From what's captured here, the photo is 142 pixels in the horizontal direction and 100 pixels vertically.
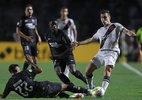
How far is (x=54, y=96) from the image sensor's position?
11086 mm

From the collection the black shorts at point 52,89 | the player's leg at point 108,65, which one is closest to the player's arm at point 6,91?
the black shorts at point 52,89

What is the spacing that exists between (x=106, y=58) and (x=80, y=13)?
23.8 m

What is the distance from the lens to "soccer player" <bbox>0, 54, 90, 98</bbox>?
10.7 metres

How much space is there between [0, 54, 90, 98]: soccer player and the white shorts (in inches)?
37.2

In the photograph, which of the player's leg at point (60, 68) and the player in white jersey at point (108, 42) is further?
the player's leg at point (60, 68)

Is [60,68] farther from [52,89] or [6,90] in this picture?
[6,90]

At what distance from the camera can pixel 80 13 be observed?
35.3 meters

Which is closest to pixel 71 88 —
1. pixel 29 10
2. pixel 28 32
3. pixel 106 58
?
pixel 106 58

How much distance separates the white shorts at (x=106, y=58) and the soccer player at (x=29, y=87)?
3.10 feet

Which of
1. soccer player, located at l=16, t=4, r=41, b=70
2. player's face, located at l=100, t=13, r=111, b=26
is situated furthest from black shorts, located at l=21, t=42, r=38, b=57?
player's face, located at l=100, t=13, r=111, b=26

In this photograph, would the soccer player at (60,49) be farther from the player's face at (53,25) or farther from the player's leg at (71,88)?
the player's leg at (71,88)

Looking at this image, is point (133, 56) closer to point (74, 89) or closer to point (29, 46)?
point (29, 46)

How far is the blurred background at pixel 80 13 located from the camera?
106 ft

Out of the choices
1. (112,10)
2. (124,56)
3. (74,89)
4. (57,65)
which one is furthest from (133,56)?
(74,89)
